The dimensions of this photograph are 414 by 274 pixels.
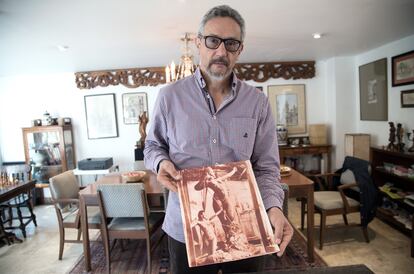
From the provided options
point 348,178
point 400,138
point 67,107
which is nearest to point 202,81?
point 348,178

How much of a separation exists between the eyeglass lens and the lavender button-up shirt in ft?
0.43

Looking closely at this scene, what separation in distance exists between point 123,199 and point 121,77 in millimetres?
2760

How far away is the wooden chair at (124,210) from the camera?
2.13m

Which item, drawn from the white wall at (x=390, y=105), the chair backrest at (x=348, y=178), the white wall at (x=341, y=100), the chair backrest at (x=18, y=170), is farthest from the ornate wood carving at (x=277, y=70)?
the chair backrest at (x=18, y=170)

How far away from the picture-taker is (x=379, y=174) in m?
3.43

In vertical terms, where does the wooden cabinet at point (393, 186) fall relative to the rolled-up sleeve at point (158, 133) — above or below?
below

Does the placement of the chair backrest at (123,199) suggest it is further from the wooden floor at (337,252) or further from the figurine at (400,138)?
the figurine at (400,138)

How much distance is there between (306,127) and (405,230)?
2.13 m

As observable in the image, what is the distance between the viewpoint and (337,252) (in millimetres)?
2568

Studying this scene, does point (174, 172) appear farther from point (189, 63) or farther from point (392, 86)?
point (392, 86)

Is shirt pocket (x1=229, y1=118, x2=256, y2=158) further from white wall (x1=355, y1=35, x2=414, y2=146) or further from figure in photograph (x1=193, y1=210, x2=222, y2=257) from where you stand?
white wall (x1=355, y1=35, x2=414, y2=146)

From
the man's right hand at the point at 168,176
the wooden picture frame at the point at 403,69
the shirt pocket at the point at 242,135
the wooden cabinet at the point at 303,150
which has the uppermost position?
the wooden picture frame at the point at 403,69

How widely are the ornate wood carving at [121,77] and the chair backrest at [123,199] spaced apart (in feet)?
8.43

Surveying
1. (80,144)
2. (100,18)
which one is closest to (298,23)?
(100,18)
